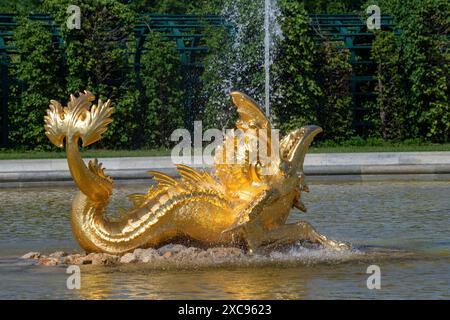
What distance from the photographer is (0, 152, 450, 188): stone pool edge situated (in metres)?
17.2

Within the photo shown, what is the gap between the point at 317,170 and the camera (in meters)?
17.6

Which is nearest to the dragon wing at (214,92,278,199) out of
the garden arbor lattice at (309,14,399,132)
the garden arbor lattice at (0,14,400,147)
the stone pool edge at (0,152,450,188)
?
the stone pool edge at (0,152,450,188)

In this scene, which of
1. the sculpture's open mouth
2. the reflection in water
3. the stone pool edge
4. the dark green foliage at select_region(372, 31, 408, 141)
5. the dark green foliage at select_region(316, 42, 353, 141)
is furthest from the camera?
the dark green foliage at select_region(372, 31, 408, 141)

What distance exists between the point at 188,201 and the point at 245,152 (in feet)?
2.19

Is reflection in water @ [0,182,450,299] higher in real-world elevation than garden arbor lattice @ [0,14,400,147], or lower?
lower

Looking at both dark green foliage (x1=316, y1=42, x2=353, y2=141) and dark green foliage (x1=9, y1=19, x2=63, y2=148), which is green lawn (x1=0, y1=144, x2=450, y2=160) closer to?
dark green foliage (x1=9, y1=19, x2=63, y2=148)

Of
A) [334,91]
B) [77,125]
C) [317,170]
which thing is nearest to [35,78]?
[334,91]

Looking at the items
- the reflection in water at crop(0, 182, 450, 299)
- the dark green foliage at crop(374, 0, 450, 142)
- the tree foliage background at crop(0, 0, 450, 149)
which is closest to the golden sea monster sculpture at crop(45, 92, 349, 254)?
the reflection in water at crop(0, 182, 450, 299)

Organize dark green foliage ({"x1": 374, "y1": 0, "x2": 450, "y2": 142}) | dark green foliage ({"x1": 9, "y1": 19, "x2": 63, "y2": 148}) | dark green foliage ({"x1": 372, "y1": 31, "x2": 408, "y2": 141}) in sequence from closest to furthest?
dark green foliage ({"x1": 9, "y1": 19, "x2": 63, "y2": 148}), dark green foliage ({"x1": 374, "y1": 0, "x2": 450, "y2": 142}), dark green foliage ({"x1": 372, "y1": 31, "x2": 408, "y2": 141})

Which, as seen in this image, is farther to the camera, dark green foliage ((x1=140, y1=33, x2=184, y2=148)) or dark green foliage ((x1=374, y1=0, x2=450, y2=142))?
dark green foliage ((x1=374, y1=0, x2=450, y2=142))

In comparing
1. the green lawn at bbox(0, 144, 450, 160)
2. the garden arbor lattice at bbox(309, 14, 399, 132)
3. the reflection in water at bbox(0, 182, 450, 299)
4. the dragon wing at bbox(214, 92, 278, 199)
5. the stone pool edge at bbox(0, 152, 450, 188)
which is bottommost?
the reflection in water at bbox(0, 182, 450, 299)

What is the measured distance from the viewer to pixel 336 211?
1396 cm

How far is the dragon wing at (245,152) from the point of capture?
10.6 metres

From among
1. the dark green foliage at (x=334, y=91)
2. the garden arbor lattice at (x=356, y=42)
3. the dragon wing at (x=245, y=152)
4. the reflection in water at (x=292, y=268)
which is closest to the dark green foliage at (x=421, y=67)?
the garden arbor lattice at (x=356, y=42)
